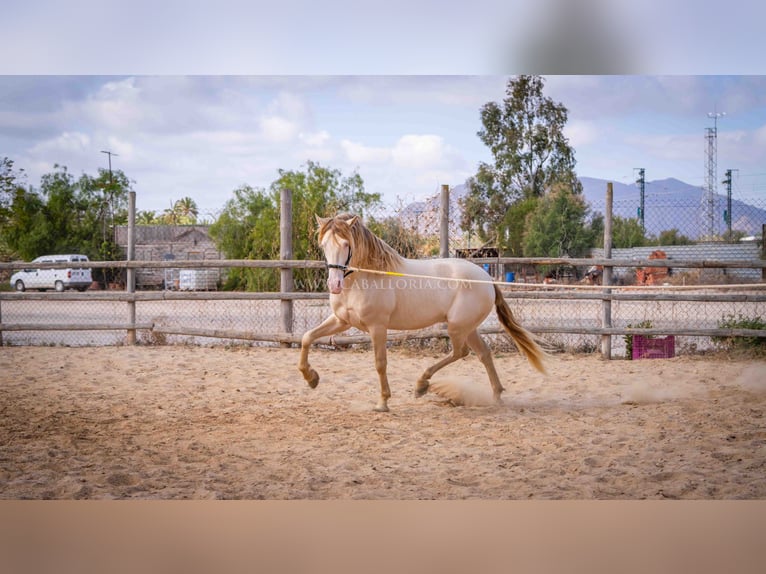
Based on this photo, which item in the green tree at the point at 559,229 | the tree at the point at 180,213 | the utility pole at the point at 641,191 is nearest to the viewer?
the utility pole at the point at 641,191

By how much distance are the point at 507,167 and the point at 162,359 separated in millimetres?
9994

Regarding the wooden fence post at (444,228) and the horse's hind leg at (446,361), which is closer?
the horse's hind leg at (446,361)

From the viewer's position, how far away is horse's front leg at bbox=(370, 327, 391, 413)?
4.02m

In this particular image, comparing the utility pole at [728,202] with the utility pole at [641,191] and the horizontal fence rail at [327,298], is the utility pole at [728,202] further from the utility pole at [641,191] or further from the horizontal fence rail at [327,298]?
the utility pole at [641,191]

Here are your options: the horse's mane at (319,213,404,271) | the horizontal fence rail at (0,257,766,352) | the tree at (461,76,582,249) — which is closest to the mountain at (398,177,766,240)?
the horizontal fence rail at (0,257,766,352)

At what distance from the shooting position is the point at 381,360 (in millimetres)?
4023

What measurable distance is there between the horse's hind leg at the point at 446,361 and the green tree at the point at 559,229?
5.14 m

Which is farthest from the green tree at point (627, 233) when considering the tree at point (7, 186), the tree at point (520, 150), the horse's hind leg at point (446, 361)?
the tree at point (7, 186)

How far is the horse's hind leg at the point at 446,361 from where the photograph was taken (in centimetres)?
429
